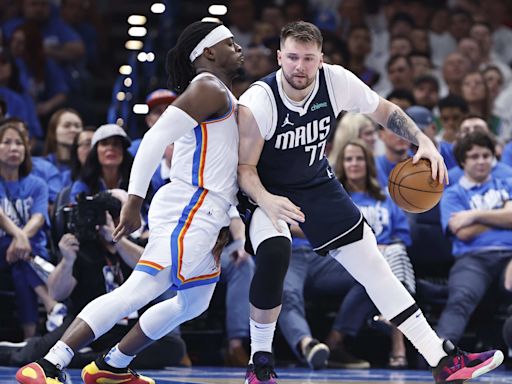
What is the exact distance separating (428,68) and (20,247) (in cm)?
488

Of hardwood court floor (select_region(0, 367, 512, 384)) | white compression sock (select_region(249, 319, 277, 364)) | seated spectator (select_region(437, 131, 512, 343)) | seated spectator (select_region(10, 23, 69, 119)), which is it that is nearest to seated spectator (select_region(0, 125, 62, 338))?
hardwood court floor (select_region(0, 367, 512, 384))

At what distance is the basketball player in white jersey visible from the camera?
4.74 m

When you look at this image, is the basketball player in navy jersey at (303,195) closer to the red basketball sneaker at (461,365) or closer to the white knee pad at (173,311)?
the red basketball sneaker at (461,365)

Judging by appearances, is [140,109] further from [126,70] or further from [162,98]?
[162,98]

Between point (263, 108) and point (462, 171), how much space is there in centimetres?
329

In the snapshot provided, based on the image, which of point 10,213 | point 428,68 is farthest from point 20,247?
point 428,68

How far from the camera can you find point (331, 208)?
5.08m

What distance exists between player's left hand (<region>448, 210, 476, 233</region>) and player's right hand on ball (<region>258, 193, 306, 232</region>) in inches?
112

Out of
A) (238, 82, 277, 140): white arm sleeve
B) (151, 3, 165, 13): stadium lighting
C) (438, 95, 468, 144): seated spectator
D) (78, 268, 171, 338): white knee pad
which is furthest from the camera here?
(151, 3, 165, 13): stadium lighting

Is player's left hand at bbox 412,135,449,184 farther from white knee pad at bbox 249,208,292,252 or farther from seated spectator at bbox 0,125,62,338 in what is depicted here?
seated spectator at bbox 0,125,62,338

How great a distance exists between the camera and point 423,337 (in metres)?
5.00

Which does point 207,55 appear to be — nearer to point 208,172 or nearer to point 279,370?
point 208,172

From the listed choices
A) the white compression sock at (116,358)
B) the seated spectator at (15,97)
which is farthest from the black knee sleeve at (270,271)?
the seated spectator at (15,97)

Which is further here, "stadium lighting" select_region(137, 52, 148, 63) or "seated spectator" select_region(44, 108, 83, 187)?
"stadium lighting" select_region(137, 52, 148, 63)
